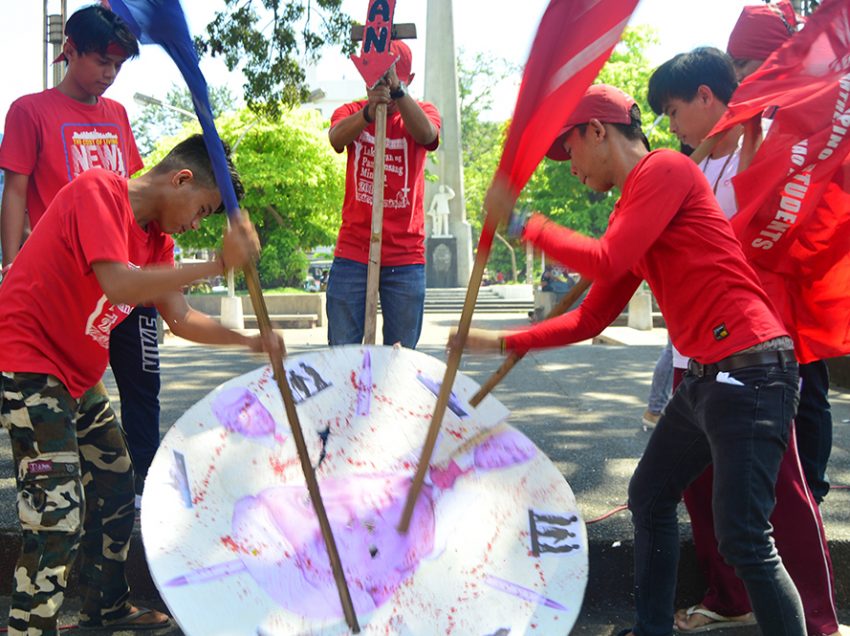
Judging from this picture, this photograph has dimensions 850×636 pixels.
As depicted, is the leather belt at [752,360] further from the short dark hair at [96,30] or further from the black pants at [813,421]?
the short dark hair at [96,30]

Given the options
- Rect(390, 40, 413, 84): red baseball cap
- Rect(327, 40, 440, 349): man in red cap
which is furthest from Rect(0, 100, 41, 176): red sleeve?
Rect(390, 40, 413, 84): red baseball cap

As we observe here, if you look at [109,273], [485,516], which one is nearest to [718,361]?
[485,516]

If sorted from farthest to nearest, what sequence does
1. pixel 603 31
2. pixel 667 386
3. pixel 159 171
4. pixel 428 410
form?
pixel 667 386
pixel 428 410
pixel 159 171
pixel 603 31

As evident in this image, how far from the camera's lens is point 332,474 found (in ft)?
8.83

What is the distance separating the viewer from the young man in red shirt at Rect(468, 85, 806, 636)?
2348 mm

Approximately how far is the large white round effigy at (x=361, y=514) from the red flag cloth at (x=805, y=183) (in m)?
1.00

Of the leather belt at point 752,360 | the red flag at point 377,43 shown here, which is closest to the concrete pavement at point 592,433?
the leather belt at point 752,360

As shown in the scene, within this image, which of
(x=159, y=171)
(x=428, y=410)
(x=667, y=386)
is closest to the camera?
(x=159, y=171)

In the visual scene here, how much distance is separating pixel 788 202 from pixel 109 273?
2030 millimetres

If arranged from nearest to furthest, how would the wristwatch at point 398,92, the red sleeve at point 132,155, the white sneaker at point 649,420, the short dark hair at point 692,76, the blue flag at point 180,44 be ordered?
the blue flag at point 180,44 → the short dark hair at point 692,76 → the red sleeve at point 132,155 → the wristwatch at point 398,92 → the white sneaker at point 649,420

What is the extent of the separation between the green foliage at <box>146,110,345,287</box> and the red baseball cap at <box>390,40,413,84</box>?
21.4 m

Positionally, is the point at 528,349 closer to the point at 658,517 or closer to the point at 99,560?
the point at 658,517

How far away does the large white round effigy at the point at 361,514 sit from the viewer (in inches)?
90.6

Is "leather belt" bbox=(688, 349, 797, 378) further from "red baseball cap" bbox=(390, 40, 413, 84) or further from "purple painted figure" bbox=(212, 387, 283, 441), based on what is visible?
"red baseball cap" bbox=(390, 40, 413, 84)
